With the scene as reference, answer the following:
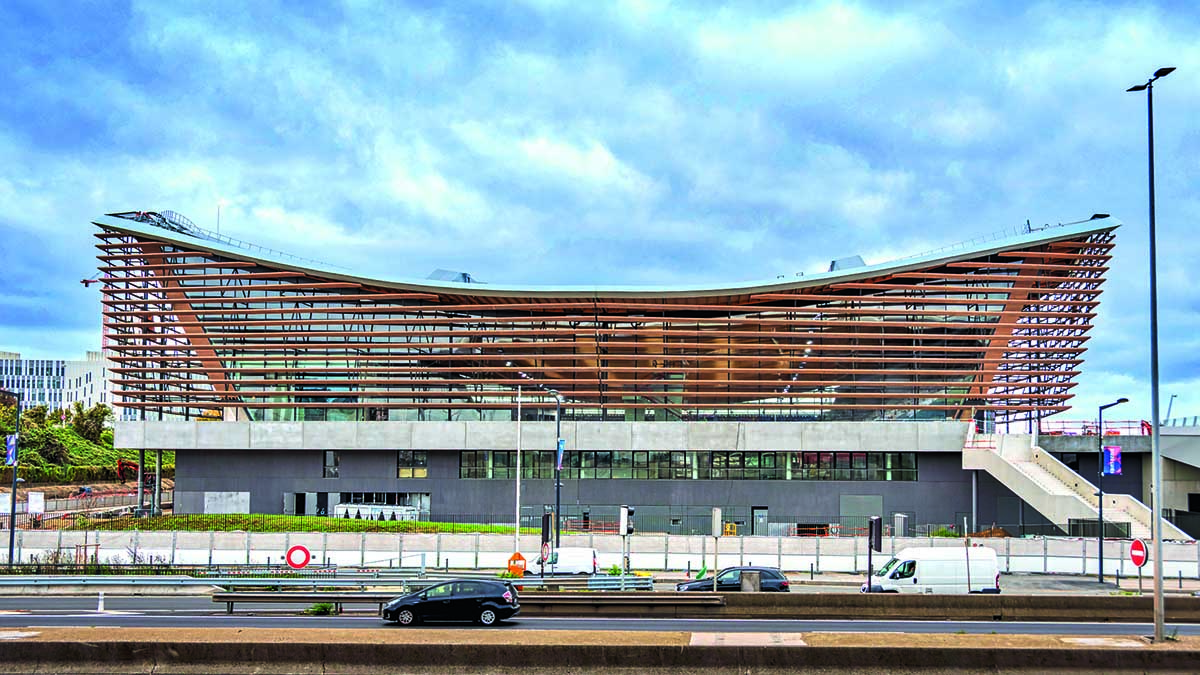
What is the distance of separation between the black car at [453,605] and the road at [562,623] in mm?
341

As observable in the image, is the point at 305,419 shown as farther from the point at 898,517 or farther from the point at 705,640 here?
the point at 705,640

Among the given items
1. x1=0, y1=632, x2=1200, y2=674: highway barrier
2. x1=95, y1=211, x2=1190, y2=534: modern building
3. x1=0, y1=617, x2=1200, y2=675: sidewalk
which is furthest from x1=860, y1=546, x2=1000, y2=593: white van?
x1=95, y1=211, x2=1190, y2=534: modern building

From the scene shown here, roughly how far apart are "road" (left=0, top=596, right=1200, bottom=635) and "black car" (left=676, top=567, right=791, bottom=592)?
6693 mm

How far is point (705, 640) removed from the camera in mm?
20047

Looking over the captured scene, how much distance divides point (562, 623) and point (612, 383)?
44.1m

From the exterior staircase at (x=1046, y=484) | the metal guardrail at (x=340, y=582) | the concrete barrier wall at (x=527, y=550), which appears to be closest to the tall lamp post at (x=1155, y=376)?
the metal guardrail at (x=340, y=582)

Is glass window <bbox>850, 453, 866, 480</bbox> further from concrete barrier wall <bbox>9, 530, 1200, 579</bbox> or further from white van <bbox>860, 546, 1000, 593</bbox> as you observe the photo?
white van <bbox>860, 546, 1000, 593</bbox>

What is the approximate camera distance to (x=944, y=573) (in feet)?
123

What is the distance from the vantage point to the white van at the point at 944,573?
3731 centimetres

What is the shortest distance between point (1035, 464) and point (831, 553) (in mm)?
21537

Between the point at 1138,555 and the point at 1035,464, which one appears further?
the point at 1035,464

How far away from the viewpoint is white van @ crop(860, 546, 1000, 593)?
122ft

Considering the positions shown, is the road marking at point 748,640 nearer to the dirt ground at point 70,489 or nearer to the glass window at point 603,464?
the glass window at point 603,464

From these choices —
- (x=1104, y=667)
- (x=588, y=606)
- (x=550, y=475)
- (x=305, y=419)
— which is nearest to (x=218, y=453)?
(x=305, y=419)
